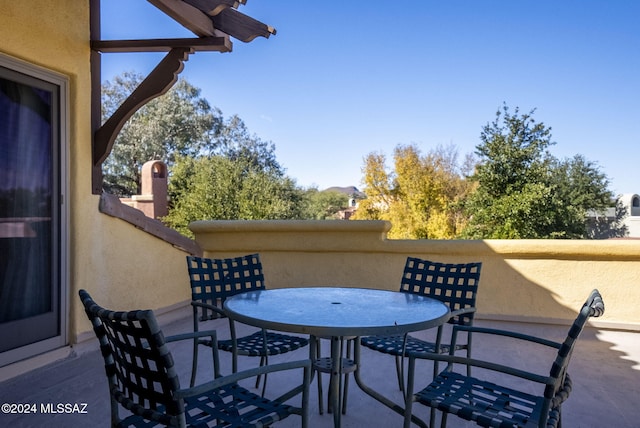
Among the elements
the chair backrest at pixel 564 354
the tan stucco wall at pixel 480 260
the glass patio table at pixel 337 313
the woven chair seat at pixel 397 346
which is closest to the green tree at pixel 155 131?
the tan stucco wall at pixel 480 260

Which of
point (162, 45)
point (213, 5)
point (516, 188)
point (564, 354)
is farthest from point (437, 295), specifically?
point (516, 188)

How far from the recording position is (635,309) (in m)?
3.90

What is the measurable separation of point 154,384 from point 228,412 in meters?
0.29

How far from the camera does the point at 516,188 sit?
14359mm

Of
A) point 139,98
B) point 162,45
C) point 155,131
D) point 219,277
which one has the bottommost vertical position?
point 219,277

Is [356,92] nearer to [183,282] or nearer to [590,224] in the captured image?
[590,224]

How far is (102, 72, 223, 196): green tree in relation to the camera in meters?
19.6

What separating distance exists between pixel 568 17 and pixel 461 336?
19.4m

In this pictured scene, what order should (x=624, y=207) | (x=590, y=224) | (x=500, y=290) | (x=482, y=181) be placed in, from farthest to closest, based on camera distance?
(x=624, y=207)
(x=590, y=224)
(x=482, y=181)
(x=500, y=290)

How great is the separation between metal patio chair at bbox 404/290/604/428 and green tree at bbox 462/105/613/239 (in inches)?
500

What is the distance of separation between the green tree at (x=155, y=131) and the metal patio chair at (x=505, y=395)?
19.6 m

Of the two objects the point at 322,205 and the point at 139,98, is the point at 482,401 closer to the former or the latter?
the point at 139,98

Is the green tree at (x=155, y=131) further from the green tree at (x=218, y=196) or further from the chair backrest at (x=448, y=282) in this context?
the chair backrest at (x=448, y=282)

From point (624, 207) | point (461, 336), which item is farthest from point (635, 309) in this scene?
point (624, 207)
